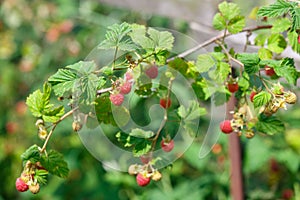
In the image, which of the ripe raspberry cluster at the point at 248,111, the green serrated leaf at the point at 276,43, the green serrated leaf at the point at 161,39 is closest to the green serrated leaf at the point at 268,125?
the ripe raspberry cluster at the point at 248,111

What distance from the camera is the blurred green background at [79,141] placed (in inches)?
75.7

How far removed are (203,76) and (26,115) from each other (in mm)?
1601

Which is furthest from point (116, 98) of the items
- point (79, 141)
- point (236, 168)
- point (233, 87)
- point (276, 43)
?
point (79, 141)

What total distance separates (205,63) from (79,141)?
4.34 feet

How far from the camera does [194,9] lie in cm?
199

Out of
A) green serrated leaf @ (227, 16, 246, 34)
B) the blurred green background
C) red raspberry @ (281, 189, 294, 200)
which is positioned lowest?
the blurred green background

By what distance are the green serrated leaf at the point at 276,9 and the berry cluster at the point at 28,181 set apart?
1.35 feet

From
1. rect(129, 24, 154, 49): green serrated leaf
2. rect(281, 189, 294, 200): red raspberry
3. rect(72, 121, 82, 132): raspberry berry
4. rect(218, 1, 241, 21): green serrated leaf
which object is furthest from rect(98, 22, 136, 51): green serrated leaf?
rect(281, 189, 294, 200): red raspberry

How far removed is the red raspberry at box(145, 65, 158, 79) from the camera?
→ 1074 millimetres

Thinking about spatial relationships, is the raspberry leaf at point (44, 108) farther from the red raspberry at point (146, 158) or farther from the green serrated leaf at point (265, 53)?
the green serrated leaf at point (265, 53)

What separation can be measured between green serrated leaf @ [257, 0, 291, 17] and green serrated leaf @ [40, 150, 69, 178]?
38 cm

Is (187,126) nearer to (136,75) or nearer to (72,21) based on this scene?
(136,75)

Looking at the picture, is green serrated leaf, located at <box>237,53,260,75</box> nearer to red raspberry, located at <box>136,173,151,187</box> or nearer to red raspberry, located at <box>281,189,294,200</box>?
red raspberry, located at <box>136,173,151,187</box>

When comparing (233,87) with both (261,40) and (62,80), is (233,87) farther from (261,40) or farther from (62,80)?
(62,80)
